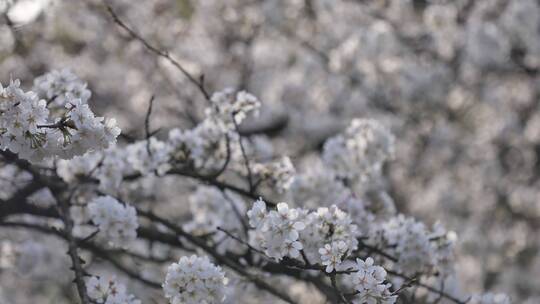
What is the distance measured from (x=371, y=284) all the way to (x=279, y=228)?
1.55 feet

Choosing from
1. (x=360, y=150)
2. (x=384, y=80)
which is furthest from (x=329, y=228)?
(x=384, y=80)

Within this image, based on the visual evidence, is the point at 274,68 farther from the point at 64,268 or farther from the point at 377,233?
the point at 377,233

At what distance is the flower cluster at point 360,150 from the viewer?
16.5ft

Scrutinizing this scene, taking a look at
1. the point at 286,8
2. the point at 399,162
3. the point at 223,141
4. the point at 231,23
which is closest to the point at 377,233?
the point at 223,141

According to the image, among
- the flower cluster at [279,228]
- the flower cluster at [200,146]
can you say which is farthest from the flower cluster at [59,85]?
the flower cluster at [279,228]

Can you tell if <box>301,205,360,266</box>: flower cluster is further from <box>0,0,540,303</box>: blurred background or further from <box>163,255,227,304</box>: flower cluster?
<box>0,0,540,303</box>: blurred background

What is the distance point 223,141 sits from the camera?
4430mm

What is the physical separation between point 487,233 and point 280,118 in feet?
13.4

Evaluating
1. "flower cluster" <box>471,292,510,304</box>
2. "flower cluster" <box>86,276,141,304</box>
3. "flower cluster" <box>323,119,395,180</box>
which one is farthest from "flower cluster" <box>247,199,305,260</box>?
"flower cluster" <box>323,119,395,180</box>

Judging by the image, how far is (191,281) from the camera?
306cm

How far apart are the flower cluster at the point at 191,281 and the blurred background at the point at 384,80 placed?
5.23 metres

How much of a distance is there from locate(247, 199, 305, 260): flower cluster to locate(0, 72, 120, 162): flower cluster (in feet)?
2.39

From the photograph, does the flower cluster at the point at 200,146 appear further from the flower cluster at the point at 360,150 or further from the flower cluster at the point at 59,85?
the flower cluster at the point at 360,150

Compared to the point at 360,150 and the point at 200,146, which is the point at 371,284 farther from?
the point at 360,150
